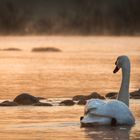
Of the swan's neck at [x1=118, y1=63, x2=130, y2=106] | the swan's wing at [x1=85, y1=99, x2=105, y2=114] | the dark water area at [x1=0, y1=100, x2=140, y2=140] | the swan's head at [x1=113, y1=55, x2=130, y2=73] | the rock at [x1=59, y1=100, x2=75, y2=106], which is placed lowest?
the dark water area at [x1=0, y1=100, x2=140, y2=140]

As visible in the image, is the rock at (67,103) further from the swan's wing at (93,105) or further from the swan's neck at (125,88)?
the swan's wing at (93,105)

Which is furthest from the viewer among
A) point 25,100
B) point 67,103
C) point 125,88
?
point 25,100

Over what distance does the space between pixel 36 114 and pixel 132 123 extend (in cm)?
226

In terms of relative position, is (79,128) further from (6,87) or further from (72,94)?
(6,87)

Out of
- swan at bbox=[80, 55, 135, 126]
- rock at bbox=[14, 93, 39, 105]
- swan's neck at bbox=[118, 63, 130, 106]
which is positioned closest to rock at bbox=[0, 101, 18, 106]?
rock at bbox=[14, 93, 39, 105]

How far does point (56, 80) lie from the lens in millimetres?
30094

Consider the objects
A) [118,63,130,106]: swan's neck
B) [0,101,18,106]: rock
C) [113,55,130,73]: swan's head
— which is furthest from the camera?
[0,101,18,106]: rock

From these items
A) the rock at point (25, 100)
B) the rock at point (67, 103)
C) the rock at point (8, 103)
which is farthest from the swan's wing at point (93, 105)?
the rock at point (25, 100)

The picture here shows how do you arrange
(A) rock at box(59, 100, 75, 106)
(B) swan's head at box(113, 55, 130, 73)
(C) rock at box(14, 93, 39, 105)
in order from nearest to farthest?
1. (B) swan's head at box(113, 55, 130, 73)
2. (A) rock at box(59, 100, 75, 106)
3. (C) rock at box(14, 93, 39, 105)

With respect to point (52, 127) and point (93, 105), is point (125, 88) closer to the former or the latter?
point (93, 105)

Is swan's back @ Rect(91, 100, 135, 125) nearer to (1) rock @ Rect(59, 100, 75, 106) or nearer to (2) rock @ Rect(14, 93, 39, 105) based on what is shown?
(1) rock @ Rect(59, 100, 75, 106)

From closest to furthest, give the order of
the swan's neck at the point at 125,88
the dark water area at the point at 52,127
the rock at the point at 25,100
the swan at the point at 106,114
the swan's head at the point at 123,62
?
the dark water area at the point at 52,127, the swan at the point at 106,114, the swan's neck at the point at 125,88, the swan's head at the point at 123,62, the rock at the point at 25,100

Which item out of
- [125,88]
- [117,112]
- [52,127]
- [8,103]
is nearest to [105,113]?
[117,112]

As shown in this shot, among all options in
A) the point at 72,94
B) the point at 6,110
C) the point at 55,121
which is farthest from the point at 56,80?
the point at 55,121
